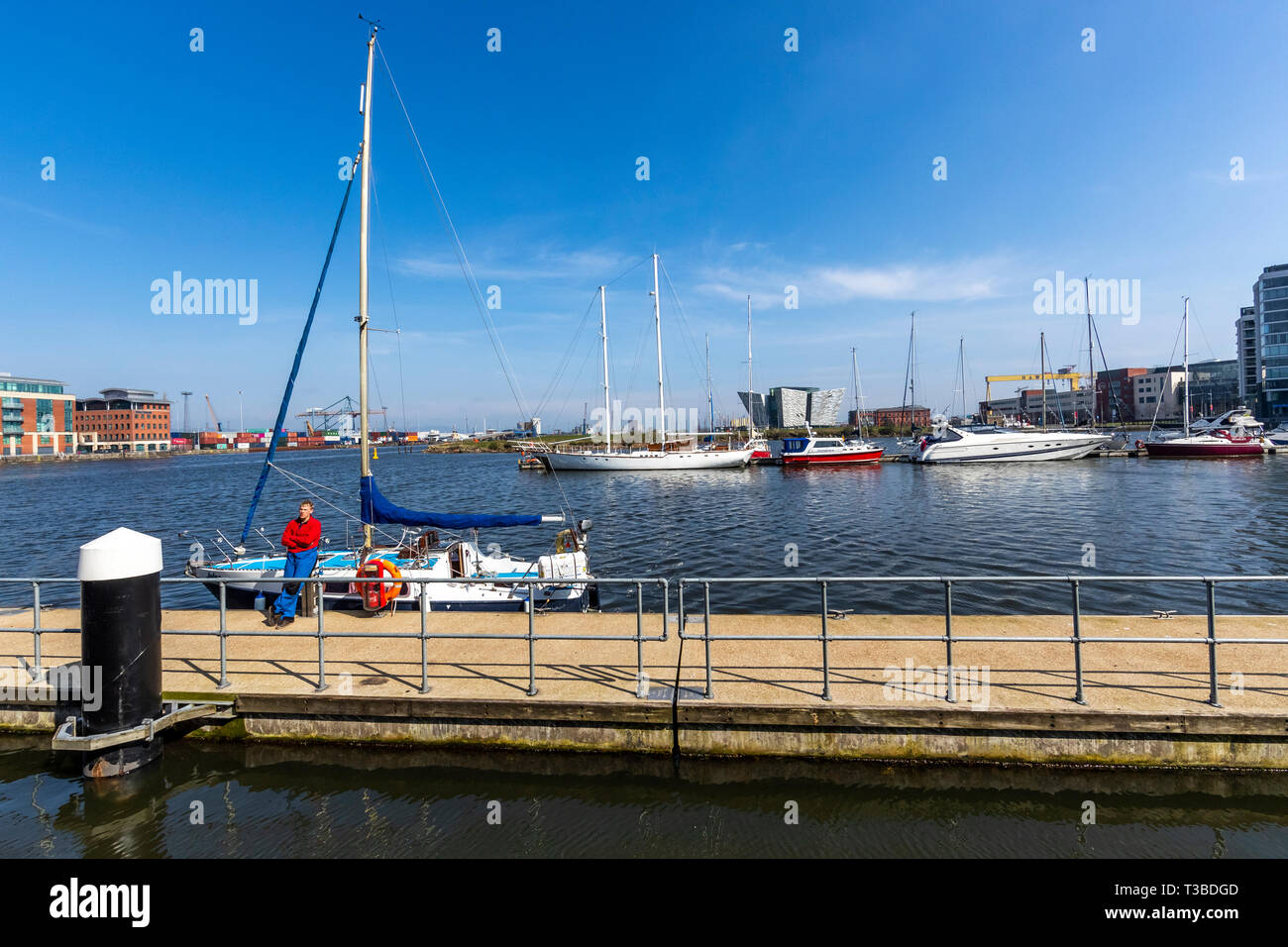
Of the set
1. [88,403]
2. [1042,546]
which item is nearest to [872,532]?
[1042,546]

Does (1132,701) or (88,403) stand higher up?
(88,403)

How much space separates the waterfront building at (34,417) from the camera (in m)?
126

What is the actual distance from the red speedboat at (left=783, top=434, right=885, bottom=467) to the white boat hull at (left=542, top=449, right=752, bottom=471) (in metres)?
5.42

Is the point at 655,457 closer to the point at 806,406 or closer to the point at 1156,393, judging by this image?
the point at 806,406

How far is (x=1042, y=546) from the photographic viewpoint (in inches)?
866

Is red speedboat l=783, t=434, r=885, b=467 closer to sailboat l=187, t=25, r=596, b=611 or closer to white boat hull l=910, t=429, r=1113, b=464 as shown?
white boat hull l=910, t=429, r=1113, b=464

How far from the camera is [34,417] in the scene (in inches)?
5157

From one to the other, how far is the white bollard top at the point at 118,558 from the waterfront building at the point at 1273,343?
156m

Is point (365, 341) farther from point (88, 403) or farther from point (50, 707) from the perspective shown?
point (88, 403)

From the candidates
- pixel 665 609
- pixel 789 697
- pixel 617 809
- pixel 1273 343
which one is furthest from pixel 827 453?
pixel 1273 343

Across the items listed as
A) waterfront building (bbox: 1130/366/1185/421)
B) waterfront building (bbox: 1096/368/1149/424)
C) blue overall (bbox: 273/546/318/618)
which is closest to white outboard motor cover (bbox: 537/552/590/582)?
blue overall (bbox: 273/546/318/618)

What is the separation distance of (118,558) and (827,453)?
2558 inches
